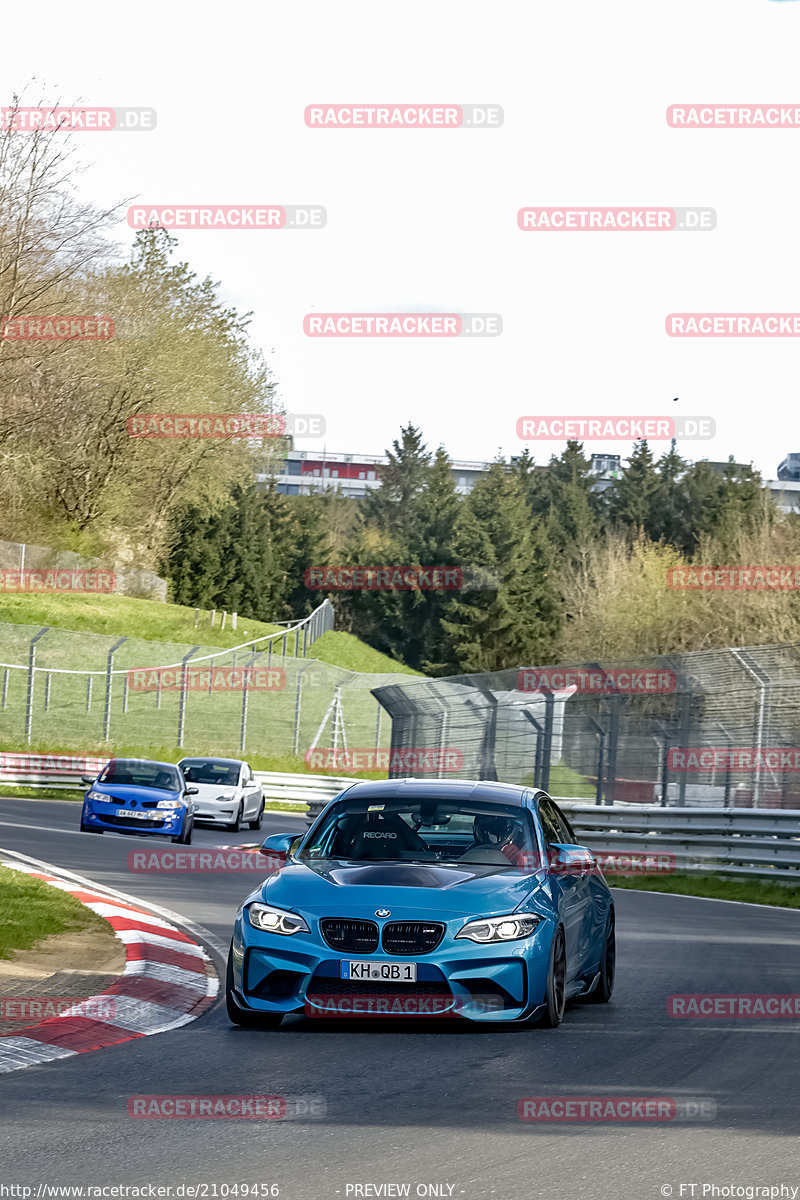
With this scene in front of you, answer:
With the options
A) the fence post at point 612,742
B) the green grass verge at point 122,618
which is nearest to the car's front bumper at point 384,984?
the fence post at point 612,742

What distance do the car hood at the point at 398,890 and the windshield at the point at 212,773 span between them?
67.6 ft

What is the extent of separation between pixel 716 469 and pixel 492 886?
110386 mm

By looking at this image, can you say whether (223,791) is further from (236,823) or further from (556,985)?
(556,985)

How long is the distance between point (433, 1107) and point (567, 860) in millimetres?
3020

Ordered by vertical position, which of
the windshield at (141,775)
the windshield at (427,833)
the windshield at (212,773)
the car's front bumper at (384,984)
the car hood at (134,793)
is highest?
the windshield at (427,833)

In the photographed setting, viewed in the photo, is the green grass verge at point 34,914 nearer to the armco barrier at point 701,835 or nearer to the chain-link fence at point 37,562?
the armco barrier at point 701,835

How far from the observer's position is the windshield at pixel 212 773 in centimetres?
2911

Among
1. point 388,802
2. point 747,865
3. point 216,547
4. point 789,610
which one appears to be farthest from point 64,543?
point 388,802

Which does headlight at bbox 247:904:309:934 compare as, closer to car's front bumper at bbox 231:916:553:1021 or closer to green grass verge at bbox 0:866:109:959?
car's front bumper at bbox 231:916:553:1021

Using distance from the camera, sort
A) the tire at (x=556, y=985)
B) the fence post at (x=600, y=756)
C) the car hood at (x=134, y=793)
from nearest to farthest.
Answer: the tire at (x=556, y=985)
the fence post at (x=600, y=756)
the car hood at (x=134, y=793)

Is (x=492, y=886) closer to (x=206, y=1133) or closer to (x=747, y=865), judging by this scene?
(x=206, y=1133)

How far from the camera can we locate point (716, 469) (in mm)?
115875

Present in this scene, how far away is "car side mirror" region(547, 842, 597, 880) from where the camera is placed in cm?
912

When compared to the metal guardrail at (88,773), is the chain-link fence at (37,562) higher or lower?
higher
